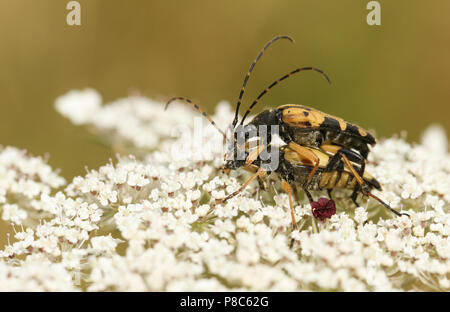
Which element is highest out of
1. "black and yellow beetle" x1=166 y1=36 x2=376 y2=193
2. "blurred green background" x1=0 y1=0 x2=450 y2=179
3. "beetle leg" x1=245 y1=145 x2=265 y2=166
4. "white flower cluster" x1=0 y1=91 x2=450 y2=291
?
"blurred green background" x1=0 y1=0 x2=450 y2=179

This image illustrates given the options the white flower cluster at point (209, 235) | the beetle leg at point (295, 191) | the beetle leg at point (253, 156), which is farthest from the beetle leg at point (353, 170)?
the beetle leg at point (253, 156)

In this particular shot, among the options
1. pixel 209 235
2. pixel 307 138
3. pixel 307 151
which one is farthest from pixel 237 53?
pixel 209 235

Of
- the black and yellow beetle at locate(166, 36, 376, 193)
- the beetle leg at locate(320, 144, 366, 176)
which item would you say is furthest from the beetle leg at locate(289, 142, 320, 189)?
the beetle leg at locate(320, 144, 366, 176)

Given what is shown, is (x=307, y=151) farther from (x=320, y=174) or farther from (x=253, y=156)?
(x=253, y=156)

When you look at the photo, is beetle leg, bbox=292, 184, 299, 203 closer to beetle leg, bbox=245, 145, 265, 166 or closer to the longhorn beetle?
the longhorn beetle

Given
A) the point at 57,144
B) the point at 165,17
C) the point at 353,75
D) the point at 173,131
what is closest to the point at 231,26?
the point at 165,17

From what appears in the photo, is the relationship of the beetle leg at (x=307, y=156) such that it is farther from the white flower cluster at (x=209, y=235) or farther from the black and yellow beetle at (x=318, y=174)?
the white flower cluster at (x=209, y=235)
